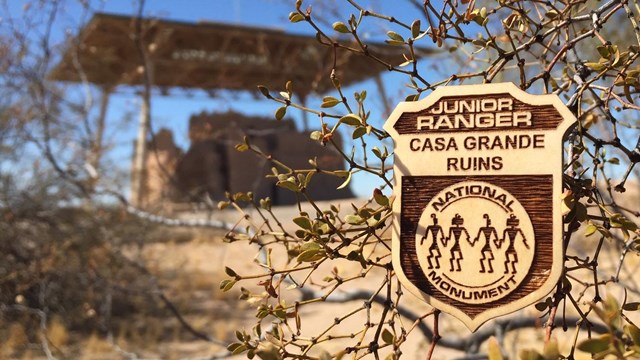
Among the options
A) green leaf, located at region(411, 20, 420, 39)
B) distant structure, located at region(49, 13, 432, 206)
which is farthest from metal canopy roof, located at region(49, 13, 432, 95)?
green leaf, located at region(411, 20, 420, 39)

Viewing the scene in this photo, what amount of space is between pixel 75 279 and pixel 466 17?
23.3 ft

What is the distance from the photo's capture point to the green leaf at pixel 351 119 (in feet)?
3.51

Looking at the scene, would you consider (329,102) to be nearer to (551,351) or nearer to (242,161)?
(551,351)

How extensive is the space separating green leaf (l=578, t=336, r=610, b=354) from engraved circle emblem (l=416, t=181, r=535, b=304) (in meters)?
0.27

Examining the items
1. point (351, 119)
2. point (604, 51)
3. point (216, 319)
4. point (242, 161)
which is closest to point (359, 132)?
point (351, 119)

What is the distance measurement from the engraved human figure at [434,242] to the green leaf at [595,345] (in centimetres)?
33

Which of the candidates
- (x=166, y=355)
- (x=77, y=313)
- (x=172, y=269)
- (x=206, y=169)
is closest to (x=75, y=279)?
(x=77, y=313)

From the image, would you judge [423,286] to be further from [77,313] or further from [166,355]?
[77,313]

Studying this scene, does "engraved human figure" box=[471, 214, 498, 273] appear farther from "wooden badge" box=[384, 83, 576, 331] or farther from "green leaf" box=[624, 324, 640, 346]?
"green leaf" box=[624, 324, 640, 346]

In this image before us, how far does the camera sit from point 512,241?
926 mm

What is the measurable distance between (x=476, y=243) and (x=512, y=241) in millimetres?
51

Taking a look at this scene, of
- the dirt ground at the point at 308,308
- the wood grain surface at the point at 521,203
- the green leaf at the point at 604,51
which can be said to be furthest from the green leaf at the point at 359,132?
the dirt ground at the point at 308,308

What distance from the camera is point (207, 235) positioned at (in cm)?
1336

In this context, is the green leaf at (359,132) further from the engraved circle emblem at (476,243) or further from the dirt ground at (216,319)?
the dirt ground at (216,319)
